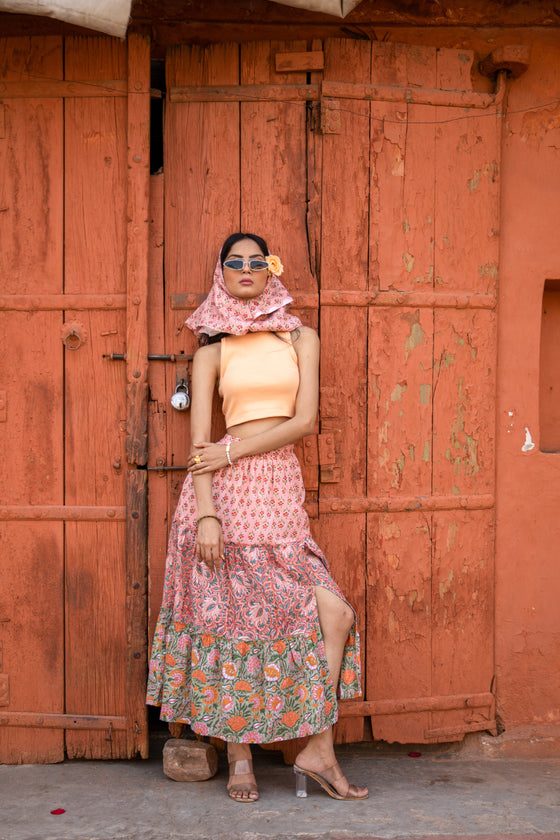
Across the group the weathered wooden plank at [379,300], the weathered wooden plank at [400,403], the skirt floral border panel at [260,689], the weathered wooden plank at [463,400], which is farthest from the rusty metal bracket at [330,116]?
the skirt floral border panel at [260,689]

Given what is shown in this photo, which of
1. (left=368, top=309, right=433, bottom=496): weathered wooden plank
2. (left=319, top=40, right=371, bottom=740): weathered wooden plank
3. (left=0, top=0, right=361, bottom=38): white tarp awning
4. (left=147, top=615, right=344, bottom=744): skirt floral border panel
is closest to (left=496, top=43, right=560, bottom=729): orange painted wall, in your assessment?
(left=368, top=309, right=433, bottom=496): weathered wooden plank

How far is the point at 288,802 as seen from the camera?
2.74 metres

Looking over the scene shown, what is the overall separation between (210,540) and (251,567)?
193mm

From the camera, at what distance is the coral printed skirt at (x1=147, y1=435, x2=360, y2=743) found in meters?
2.71

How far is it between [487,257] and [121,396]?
1.61 m

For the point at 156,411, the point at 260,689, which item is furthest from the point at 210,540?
the point at 156,411

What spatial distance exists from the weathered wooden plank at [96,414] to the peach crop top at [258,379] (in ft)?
1.65

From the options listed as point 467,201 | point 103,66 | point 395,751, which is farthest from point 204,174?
point 395,751

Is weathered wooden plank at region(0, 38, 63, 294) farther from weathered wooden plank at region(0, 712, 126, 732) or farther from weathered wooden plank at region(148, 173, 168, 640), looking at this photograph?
weathered wooden plank at region(0, 712, 126, 732)

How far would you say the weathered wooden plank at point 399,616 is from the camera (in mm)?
3156

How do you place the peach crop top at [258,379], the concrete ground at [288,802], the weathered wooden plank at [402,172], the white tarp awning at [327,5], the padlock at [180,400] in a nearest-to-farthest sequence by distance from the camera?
the concrete ground at [288,802]
the white tarp awning at [327,5]
the peach crop top at [258,379]
the padlock at [180,400]
the weathered wooden plank at [402,172]

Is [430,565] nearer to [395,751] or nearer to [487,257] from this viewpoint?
[395,751]

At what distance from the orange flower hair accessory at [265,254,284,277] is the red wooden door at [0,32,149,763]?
2.04ft

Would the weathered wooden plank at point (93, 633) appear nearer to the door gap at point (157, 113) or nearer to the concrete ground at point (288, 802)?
the concrete ground at point (288, 802)
